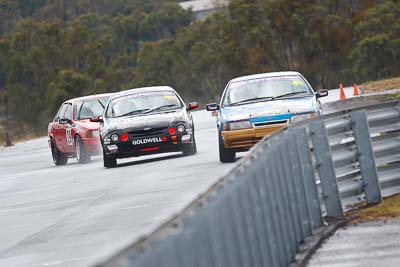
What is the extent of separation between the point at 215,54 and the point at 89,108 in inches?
2855

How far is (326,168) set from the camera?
41.1ft

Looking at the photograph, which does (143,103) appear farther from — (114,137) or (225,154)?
(225,154)

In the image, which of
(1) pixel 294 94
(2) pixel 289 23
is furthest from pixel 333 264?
(2) pixel 289 23

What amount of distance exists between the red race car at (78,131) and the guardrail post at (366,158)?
49.4 ft

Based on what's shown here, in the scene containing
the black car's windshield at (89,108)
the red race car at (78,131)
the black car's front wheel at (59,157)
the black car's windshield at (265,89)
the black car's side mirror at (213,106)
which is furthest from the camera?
the black car's front wheel at (59,157)

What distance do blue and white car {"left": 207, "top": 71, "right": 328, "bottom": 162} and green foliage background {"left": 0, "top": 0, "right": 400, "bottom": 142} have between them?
6271 centimetres

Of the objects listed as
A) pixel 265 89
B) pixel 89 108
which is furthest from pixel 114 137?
pixel 89 108

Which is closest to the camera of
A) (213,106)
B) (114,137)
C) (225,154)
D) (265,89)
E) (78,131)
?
(225,154)

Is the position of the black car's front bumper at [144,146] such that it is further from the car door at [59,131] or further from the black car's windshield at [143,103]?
the car door at [59,131]

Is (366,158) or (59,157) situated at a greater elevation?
(366,158)

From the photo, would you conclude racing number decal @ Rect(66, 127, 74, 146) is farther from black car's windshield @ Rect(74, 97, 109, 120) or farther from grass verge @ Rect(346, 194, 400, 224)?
grass verge @ Rect(346, 194, 400, 224)

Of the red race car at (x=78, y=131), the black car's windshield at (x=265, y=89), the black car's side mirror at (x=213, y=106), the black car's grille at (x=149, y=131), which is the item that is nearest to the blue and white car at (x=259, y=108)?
the black car's windshield at (x=265, y=89)

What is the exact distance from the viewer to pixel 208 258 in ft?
20.8

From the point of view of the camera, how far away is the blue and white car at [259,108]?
2106cm
